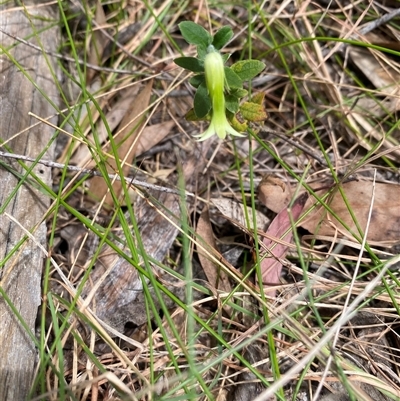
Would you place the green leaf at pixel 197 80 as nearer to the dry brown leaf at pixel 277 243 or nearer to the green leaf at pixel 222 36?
the green leaf at pixel 222 36

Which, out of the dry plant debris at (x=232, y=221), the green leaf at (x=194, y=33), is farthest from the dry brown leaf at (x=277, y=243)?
the green leaf at (x=194, y=33)

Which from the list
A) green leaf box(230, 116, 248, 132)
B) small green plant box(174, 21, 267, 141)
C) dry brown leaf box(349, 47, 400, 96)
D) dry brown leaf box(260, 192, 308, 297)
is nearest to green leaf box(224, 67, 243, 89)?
small green plant box(174, 21, 267, 141)

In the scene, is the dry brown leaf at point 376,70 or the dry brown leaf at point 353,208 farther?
the dry brown leaf at point 376,70

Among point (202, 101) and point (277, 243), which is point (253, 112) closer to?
point (202, 101)

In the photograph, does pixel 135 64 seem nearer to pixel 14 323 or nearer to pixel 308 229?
pixel 308 229

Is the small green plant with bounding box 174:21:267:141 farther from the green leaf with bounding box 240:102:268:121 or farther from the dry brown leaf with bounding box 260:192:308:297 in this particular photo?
the dry brown leaf with bounding box 260:192:308:297

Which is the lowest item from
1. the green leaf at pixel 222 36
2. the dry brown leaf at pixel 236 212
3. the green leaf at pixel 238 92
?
the dry brown leaf at pixel 236 212

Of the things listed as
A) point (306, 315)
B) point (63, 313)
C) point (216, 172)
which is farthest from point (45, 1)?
point (306, 315)

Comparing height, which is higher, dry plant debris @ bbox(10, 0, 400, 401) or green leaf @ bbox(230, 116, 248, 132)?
green leaf @ bbox(230, 116, 248, 132)
